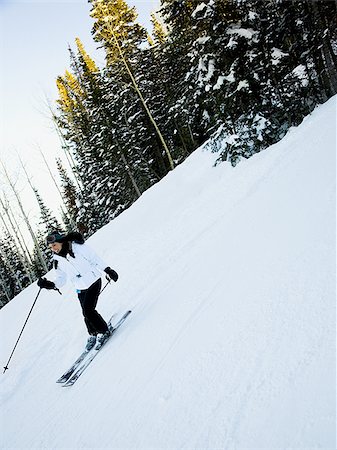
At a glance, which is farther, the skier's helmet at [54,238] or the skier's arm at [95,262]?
the skier's arm at [95,262]

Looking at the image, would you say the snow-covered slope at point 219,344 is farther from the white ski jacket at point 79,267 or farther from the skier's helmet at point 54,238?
the skier's helmet at point 54,238

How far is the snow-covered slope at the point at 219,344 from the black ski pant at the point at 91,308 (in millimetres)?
343

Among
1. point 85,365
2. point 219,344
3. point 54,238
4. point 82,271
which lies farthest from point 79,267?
point 219,344

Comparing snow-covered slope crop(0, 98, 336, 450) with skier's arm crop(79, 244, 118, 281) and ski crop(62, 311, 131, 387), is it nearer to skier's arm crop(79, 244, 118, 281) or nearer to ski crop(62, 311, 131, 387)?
ski crop(62, 311, 131, 387)

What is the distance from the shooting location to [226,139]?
10.8m

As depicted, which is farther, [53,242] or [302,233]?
[53,242]

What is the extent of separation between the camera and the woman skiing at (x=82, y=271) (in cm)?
504

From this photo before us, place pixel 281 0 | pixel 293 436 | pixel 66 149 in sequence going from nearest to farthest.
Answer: pixel 293 436 < pixel 281 0 < pixel 66 149

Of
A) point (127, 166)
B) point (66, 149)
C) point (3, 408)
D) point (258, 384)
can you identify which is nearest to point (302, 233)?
point (258, 384)

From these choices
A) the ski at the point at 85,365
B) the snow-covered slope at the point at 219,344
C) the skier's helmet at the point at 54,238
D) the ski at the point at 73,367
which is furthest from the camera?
the skier's helmet at the point at 54,238

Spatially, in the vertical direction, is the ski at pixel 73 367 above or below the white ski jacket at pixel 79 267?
below

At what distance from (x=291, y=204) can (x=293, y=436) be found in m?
3.78

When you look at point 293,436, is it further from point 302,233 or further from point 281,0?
point 281,0

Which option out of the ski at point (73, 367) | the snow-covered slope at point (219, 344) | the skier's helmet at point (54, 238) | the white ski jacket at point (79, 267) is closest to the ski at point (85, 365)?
the ski at point (73, 367)
